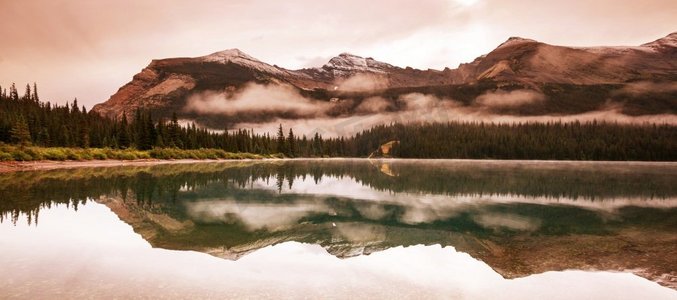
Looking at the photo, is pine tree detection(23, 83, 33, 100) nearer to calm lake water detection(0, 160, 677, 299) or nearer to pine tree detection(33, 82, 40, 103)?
pine tree detection(33, 82, 40, 103)

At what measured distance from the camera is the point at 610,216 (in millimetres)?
24531

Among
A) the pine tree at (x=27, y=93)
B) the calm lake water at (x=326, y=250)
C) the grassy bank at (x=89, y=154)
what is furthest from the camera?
the pine tree at (x=27, y=93)

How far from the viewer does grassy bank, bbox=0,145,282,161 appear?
62.0m

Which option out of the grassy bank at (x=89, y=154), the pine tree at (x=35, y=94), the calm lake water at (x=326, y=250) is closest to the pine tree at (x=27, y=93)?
the pine tree at (x=35, y=94)

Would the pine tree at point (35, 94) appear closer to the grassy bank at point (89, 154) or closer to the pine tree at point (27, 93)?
the pine tree at point (27, 93)

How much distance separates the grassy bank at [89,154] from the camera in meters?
62.0

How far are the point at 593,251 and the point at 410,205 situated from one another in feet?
45.9

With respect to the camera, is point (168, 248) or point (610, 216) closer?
point (168, 248)

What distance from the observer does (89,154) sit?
8056cm

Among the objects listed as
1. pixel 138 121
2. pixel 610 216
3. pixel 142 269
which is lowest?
pixel 610 216

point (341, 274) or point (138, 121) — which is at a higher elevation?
point (138, 121)

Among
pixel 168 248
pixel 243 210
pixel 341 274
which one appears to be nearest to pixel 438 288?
pixel 341 274

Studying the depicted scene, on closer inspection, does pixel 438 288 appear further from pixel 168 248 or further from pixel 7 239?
pixel 7 239

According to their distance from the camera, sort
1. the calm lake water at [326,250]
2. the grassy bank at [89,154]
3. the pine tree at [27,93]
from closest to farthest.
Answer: the calm lake water at [326,250] → the grassy bank at [89,154] → the pine tree at [27,93]
